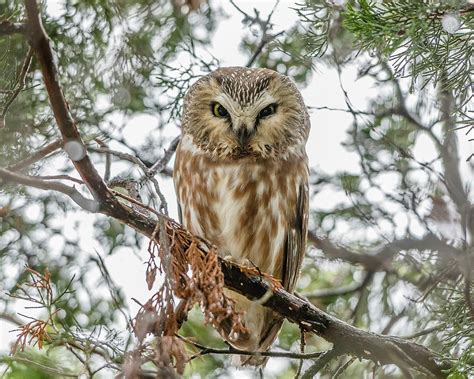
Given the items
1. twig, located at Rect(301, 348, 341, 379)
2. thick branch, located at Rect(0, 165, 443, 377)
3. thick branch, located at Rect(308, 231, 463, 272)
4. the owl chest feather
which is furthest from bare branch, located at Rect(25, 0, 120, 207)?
thick branch, located at Rect(308, 231, 463, 272)

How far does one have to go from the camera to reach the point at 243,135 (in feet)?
13.2

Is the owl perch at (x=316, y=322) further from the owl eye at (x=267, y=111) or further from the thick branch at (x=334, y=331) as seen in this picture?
the owl eye at (x=267, y=111)

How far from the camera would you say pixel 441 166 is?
4.61 meters

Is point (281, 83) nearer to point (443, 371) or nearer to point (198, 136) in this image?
point (198, 136)

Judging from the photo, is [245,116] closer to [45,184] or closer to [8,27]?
[8,27]

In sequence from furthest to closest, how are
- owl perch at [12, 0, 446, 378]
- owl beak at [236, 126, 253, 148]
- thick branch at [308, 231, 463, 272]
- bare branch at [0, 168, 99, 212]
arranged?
thick branch at [308, 231, 463, 272] → owl beak at [236, 126, 253, 148] → owl perch at [12, 0, 446, 378] → bare branch at [0, 168, 99, 212]

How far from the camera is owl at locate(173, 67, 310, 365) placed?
4.06 metres

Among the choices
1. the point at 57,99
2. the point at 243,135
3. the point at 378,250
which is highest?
the point at 378,250

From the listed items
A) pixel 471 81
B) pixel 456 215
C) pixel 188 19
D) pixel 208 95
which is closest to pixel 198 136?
pixel 208 95

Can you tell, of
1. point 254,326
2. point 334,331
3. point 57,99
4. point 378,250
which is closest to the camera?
point 57,99

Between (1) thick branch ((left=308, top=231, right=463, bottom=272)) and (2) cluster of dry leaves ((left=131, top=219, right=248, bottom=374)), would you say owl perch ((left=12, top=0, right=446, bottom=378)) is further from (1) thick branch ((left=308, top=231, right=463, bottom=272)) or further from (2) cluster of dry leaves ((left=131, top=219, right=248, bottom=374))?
(1) thick branch ((left=308, top=231, right=463, bottom=272))

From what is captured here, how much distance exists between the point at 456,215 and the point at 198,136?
1431 millimetres

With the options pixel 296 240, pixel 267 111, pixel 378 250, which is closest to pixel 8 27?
pixel 267 111

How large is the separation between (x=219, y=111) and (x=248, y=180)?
1.43 ft
